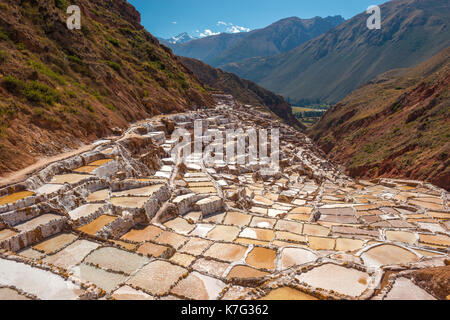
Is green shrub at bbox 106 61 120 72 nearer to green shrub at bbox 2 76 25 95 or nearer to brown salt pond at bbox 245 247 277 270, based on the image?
green shrub at bbox 2 76 25 95

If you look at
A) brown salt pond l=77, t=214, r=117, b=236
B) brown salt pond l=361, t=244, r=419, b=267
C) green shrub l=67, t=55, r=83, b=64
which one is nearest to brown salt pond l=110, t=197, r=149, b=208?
brown salt pond l=77, t=214, r=117, b=236

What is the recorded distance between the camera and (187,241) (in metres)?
9.24

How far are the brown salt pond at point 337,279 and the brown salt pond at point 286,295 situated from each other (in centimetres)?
45

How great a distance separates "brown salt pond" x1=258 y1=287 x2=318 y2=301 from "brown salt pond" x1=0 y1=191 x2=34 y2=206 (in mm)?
7960

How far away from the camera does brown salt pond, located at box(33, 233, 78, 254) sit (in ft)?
25.1

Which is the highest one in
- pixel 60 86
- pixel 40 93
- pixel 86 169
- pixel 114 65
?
pixel 114 65

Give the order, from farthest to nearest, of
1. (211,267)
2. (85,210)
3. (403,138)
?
(403,138) → (85,210) → (211,267)

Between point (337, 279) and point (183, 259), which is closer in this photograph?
point (337, 279)

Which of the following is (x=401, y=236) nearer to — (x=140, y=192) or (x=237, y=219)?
(x=237, y=219)

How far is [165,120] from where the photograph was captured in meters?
23.6

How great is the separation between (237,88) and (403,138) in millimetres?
49772

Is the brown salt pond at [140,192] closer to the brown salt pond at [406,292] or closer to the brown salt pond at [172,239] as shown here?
the brown salt pond at [172,239]

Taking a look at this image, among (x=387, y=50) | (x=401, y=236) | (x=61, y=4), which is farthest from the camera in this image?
(x=387, y=50)

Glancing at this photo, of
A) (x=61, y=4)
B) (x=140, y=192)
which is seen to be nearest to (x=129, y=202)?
(x=140, y=192)
